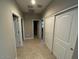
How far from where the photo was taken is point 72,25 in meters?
1.63

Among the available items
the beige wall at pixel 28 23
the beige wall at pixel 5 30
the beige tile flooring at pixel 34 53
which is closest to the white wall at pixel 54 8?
the beige tile flooring at pixel 34 53

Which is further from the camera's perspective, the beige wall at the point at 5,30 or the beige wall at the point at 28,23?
the beige wall at the point at 28,23

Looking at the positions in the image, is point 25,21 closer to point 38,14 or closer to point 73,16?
point 38,14

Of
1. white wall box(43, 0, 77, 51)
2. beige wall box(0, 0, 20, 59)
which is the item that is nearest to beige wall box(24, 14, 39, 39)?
white wall box(43, 0, 77, 51)

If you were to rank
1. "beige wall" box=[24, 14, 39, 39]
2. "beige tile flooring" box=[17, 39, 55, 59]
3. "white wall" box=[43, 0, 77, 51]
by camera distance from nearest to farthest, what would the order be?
"white wall" box=[43, 0, 77, 51] → "beige tile flooring" box=[17, 39, 55, 59] → "beige wall" box=[24, 14, 39, 39]

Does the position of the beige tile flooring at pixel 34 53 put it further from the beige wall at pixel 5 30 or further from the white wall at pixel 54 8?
A: the beige wall at pixel 5 30

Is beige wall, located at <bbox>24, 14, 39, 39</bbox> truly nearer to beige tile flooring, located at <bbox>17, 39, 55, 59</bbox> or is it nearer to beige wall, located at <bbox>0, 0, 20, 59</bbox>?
beige tile flooring, located at <bbox>17, 39, 55, 59</bbox>

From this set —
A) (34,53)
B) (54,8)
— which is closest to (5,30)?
(34,53)

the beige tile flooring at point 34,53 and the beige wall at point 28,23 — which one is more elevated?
the beige wall at point 28,23

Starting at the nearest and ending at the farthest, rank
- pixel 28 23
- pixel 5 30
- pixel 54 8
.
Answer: pixel 5 30
pixel 54 8
pixel 28 23

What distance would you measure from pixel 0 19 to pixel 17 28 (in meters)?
2.37

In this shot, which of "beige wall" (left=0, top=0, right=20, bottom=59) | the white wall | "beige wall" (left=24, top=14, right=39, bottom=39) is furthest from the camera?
"beige wall" (left=24, top=14, right=39, bottom=39)

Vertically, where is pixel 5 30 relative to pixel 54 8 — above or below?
below

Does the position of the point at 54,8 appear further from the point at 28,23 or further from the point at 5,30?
the point at 28,23
